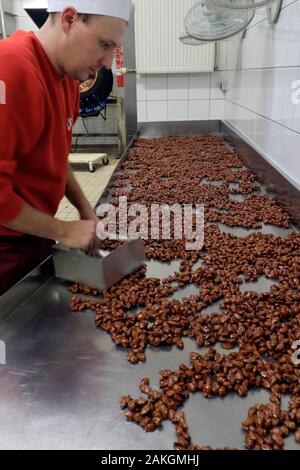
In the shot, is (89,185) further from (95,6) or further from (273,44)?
(95,6)

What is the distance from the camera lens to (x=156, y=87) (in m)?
4.89

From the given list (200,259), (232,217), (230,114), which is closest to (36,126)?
(200,259)

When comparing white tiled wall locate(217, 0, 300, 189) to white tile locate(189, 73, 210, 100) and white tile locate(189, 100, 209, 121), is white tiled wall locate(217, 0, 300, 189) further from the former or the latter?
white tile locate(189, 100, 209, 121)

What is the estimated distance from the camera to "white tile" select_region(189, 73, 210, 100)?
15.9 ft

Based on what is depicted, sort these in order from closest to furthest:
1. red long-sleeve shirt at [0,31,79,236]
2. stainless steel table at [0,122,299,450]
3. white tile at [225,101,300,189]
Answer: stainless steel table at [0,122,299,450] → red long-sleeve shirt at [0,31,79,236] → white tile at [225,101,300,189]

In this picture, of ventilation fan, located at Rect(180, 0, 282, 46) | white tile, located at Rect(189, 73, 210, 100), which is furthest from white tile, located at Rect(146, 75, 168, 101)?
ventilation fan, located at Rect(180, 0, 282, 46)

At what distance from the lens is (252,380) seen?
93 cm

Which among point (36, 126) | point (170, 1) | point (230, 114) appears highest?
point (170, 1)

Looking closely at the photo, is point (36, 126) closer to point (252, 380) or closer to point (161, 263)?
point (161, 263)

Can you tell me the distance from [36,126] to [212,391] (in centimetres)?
88

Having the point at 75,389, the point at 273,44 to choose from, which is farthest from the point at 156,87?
the point at 75,389

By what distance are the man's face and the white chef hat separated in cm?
1

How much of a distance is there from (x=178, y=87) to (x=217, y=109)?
605mm

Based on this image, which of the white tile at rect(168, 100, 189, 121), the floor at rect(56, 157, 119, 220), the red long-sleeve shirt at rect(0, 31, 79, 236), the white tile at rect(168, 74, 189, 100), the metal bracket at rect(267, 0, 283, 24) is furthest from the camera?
the white tile at rect(168, 100, 189, 121)
